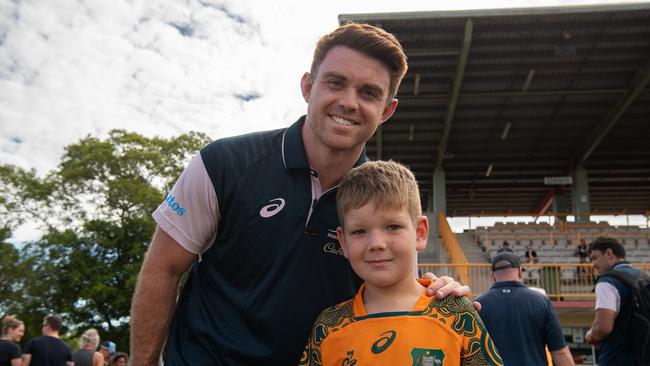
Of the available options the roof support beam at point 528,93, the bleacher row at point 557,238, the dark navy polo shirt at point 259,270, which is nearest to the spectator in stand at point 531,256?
the bleacher row at point 557,238

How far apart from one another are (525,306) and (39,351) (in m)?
6.47

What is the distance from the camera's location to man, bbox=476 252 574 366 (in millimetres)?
5523

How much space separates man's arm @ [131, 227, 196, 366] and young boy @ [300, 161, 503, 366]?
614 millimetres

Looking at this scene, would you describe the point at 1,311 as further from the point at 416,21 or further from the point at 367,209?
the point at 367,209

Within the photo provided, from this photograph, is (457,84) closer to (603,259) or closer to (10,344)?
(603,259)

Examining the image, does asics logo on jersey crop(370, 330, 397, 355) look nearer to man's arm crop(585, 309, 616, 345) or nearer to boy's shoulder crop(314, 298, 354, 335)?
boy's shoulder crop(314, 298, 354, 335)

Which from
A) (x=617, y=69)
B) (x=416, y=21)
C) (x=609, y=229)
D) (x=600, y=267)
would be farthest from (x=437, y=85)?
(x=600, y=267)

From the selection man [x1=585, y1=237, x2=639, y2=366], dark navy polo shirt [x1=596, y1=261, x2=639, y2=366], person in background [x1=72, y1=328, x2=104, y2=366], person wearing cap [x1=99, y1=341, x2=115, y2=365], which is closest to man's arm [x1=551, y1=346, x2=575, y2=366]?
man [x1=585, y1=237, x2=639, y2=366]

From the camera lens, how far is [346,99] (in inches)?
102

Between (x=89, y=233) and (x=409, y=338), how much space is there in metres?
32.2

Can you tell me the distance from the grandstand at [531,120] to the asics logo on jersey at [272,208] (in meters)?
15.1

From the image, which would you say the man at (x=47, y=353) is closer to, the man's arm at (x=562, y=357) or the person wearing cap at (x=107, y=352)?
the person wearing cap at (x=107, y=352)

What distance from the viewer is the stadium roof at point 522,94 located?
19.3m

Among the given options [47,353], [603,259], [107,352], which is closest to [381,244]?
[603,259]
